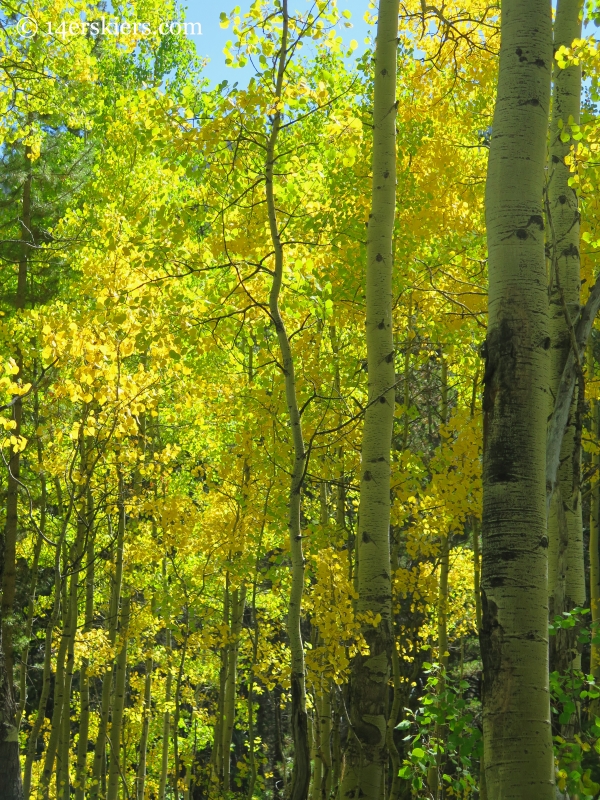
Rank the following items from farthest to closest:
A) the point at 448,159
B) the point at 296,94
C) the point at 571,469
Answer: the point at 448,159 → the point at 296,94 → the point at 571,469

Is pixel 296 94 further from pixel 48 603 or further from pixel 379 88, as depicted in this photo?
pixel 48 603

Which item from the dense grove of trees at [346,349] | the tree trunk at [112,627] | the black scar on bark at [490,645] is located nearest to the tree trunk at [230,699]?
the dense grove of trees at [346,349]

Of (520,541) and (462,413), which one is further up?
(462,413)

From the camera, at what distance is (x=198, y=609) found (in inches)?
425

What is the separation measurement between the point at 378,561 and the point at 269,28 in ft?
9.97

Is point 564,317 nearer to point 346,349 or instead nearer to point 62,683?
point 346,349

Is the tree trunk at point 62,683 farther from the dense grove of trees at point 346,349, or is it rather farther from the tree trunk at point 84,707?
the tree trunk at point 84,707

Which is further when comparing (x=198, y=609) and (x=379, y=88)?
(x=198, y=609)

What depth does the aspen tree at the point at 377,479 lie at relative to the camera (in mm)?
3842

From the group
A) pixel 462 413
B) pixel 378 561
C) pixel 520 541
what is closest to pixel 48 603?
pixel 462 413

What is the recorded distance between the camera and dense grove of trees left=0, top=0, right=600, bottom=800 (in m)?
2.18

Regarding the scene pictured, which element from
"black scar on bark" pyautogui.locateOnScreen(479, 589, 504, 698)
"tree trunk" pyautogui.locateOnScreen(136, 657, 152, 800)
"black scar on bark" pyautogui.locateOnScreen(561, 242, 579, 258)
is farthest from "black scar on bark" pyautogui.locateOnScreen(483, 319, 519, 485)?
"tree trunk" pyautogui.locateOnScreen(136, 657, 152, 800)

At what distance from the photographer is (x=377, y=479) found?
4.23 m

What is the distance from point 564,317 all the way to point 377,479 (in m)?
1.40
